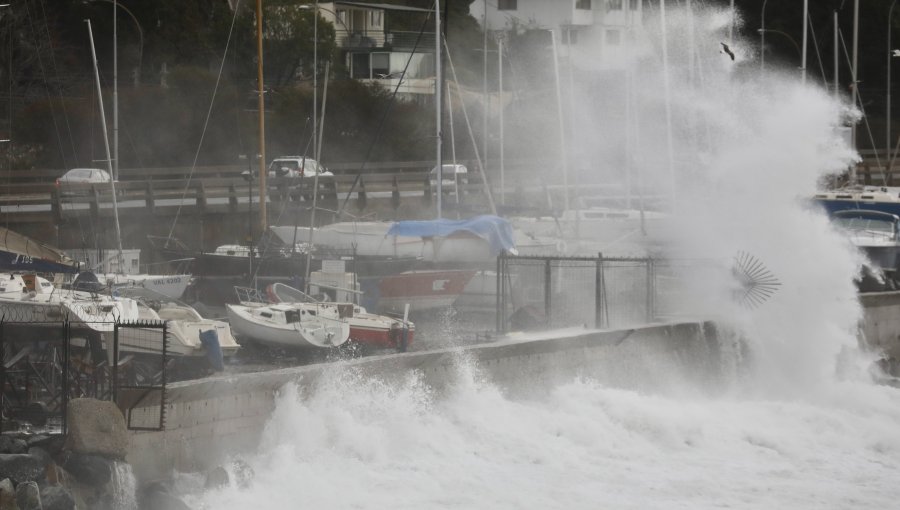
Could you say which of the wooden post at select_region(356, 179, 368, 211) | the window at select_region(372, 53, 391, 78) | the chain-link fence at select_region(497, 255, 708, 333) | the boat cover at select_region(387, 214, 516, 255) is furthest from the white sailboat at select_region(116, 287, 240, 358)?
the window at select_region(372, 53, 391, 78)

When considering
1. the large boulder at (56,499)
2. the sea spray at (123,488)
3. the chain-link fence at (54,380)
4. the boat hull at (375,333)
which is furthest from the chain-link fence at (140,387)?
the boat hull at (375,333)

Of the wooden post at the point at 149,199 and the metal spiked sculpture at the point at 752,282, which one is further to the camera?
the wooden post at the point at 149,199

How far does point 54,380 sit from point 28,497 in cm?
244

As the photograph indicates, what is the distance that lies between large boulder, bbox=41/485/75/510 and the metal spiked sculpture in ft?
49.7

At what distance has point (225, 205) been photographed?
4197cm

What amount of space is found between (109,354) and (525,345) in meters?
6.20

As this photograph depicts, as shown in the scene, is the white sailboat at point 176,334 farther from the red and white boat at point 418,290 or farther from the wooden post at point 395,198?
the wooden post at point 395,198

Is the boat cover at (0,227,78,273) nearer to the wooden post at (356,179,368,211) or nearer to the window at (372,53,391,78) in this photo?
the wooden post at (356,179,368,211)

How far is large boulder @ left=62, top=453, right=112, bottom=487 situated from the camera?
13234mm

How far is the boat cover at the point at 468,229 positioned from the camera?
30.7m

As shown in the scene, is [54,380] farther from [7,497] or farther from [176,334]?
[176,334]

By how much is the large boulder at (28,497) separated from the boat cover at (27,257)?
11131 millimetres

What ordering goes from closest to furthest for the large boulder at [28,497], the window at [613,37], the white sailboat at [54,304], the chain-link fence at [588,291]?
the large boulder at [28,497]
the white sailboat at [54,304]
the chain-link fence at [588,291]
the window at [613,37]

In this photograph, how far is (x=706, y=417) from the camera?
69.8 ft
